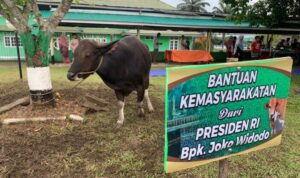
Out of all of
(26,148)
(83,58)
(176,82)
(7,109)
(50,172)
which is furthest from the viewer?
(7,109)

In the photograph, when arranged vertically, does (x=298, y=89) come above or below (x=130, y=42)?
below

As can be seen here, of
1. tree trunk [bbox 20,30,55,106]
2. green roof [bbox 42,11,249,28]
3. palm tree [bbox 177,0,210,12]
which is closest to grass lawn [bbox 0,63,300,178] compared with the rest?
tree trunk [bbox 20,30,55,106]

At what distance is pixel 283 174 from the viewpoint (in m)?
3.98

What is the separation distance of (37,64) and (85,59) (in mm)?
1602

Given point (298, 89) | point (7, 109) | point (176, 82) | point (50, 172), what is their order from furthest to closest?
point (298, 89), point (7, 109), point (50, 172), point (176, 82)

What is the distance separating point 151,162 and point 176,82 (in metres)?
2.36

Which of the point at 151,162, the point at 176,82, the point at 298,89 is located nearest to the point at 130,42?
the point at 151,162

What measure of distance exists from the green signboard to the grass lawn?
1.46 m

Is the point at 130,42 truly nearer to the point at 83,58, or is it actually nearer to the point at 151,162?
the point at 83,58

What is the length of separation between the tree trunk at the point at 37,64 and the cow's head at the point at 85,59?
144 cm

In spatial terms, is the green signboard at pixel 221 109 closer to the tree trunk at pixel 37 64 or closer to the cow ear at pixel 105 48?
the cow ear at pixel 105 48

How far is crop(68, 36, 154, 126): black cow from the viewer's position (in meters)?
4.86

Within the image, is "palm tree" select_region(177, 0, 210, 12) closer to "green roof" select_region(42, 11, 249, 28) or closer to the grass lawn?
"green roof" select_region(42, 11, 249, 28)

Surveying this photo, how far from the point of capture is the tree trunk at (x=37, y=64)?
5859mm
